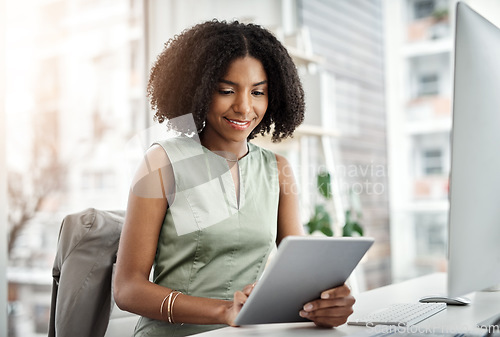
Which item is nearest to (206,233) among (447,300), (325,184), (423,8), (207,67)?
(207,67)

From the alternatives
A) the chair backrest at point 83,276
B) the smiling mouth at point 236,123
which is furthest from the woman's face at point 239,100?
the chair backrest at point 83,276

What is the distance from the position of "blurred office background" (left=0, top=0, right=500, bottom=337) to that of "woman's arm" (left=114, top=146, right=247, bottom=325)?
735 mm

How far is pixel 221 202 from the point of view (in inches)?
52.9

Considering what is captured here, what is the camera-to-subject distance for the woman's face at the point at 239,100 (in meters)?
1.33

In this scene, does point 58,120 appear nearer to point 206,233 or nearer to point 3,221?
point 3,221

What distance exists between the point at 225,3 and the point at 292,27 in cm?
68

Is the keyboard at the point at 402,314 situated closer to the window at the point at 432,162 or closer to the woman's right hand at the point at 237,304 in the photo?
the woman's right hand at the point at 237,304

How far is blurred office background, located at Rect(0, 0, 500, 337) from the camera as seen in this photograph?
2115 millimetres

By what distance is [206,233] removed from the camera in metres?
1.28

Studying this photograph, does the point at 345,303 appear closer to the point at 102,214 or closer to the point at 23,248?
the point at 102,214

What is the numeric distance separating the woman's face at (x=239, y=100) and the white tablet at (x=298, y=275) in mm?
518

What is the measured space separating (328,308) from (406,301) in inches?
15.8

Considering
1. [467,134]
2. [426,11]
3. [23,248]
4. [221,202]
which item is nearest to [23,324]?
[23,248]

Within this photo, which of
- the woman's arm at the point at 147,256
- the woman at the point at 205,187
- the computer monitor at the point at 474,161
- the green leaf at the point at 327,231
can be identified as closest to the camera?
the computer monitor at the point at 474,161
